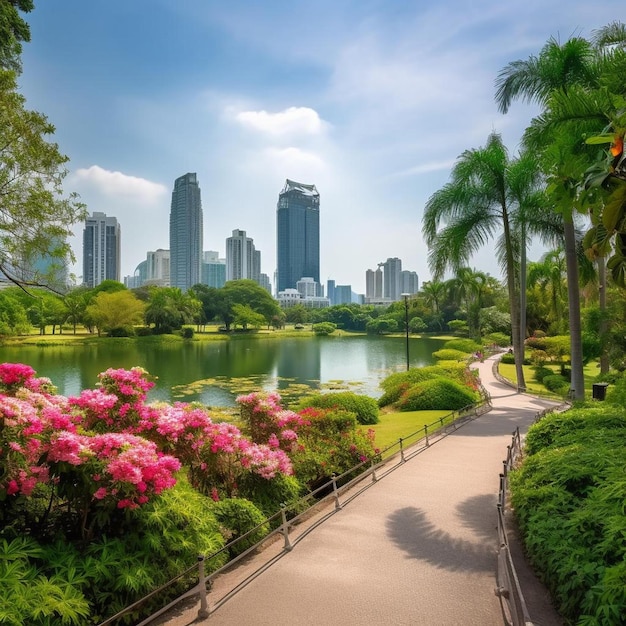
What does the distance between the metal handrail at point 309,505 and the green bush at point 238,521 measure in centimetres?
7

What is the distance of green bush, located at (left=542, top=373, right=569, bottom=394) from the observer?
20.6 metres

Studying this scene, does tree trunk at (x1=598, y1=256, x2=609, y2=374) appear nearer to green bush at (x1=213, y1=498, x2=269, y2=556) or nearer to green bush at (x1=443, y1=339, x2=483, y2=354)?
green bush at (x1=213, y1=498, x2=269, y2=556)

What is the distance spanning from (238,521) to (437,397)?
11.7 metres

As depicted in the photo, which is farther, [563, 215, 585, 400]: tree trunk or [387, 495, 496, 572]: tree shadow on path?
[563, 215, 585, 400]: tree trunk

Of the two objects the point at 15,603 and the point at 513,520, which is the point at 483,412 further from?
the point at 15,603

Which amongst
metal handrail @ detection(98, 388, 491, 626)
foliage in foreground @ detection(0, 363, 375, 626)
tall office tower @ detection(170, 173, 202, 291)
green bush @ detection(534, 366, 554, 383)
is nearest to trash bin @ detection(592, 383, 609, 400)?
metal handrail @ detection(98, 388, 491, 626)

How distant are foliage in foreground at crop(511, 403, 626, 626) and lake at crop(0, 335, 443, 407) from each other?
1554 centimetres

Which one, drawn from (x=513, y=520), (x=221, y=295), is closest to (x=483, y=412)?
(x=513, y=520)

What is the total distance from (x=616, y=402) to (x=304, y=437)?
597cm

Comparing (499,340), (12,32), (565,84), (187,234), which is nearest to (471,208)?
(565,84)

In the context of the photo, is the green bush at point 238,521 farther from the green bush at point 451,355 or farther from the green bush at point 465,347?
the green bush at point 465,347

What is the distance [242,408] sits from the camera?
26.6ft

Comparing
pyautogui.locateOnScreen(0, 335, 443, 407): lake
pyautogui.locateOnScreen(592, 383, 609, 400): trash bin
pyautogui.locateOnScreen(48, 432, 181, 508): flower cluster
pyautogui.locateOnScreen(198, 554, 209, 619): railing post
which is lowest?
pyautogui.locateOnScreen(0, 335, 443, 407): lake

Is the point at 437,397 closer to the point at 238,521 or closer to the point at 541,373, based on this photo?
the point at 238,521
